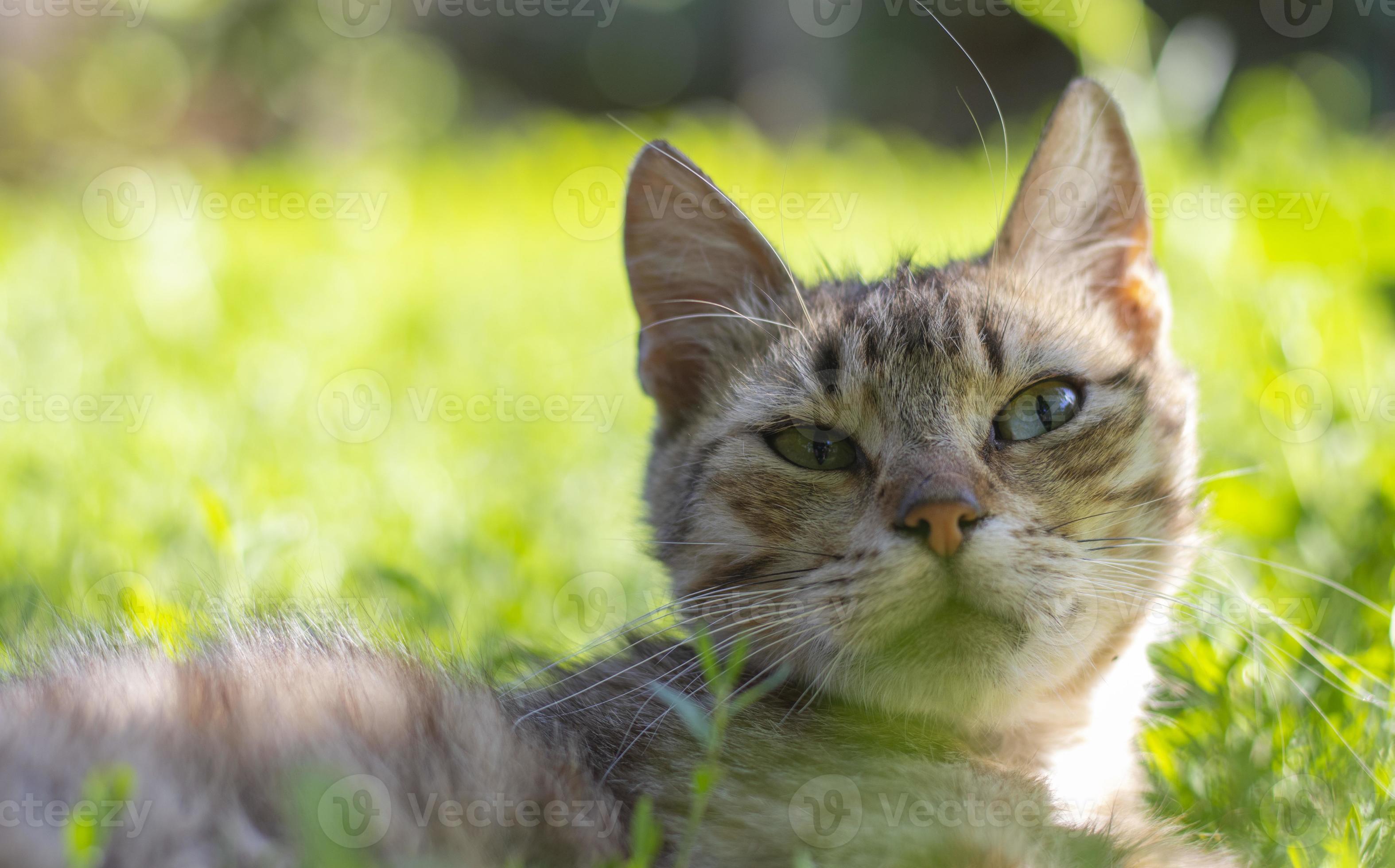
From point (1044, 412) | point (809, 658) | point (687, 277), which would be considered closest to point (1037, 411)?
point (1044, 412)

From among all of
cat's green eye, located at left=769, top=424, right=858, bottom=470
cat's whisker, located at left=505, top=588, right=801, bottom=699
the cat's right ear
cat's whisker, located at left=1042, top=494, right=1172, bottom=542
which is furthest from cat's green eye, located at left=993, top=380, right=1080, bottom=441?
the cat's right ear

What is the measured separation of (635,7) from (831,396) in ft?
45.5

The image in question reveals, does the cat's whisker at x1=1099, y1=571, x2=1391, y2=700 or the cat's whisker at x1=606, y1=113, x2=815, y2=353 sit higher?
the cat's whisker at x1=606, y1=113, x2=815, y2=353

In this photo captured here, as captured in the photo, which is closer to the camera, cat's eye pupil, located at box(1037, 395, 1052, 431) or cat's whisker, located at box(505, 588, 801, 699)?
cat's whisker, located at box(505, 588, 801, 699)

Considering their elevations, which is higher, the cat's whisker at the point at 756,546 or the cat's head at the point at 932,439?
the cat's head at the point at 932,439

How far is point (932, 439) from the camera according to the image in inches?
77.4

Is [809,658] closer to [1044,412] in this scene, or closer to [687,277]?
[1044,412]

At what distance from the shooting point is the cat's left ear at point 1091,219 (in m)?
2.41

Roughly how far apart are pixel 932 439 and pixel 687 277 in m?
0.86

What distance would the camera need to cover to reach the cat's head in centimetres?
181

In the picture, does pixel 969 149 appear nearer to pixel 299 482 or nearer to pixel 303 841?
pixel 299 482

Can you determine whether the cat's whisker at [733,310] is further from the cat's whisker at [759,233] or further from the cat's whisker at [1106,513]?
the cat's whisker at [1106,513]

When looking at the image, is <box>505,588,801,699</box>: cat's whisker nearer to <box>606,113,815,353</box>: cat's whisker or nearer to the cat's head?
the cat's head

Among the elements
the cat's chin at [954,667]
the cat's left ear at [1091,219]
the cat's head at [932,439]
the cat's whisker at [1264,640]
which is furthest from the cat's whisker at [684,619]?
the cat's left ear at [1091,219]
